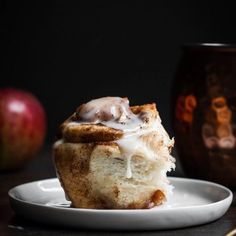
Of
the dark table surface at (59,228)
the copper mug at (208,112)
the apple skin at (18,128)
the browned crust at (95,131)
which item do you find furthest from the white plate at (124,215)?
the apple skin at (18,128)

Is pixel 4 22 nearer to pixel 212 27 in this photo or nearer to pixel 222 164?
pixel 212 27

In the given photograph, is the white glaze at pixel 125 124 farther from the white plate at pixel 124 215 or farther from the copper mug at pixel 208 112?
the copper mug at pixel 208 112

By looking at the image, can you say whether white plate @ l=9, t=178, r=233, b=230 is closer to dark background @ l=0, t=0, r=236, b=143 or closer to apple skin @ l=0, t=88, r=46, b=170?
apple skin @ l=0, t=88, r=46, b=170

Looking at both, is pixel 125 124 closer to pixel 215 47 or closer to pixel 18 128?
pixel 215 47

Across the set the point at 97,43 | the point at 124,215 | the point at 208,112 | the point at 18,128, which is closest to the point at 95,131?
the point at 124,215

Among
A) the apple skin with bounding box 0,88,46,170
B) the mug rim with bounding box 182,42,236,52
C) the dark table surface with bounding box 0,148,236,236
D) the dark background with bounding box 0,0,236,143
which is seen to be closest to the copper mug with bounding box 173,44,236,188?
the mug rim with bounding box 182,42,236,52

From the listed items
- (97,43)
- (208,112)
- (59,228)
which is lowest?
(59,228)
